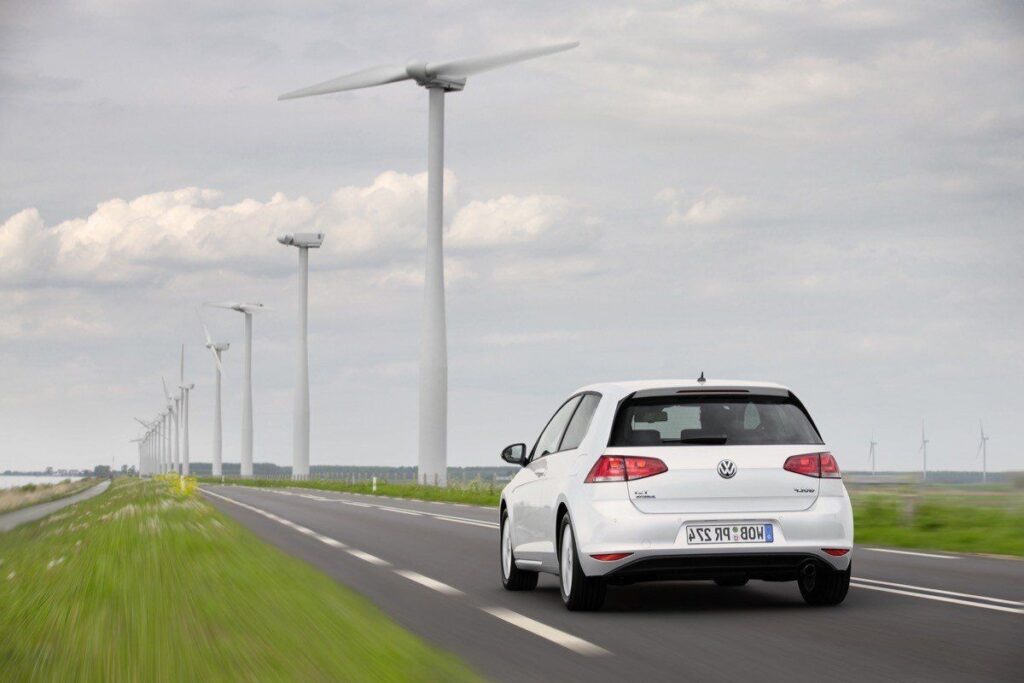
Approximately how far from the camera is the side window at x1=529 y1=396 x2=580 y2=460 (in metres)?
12.9

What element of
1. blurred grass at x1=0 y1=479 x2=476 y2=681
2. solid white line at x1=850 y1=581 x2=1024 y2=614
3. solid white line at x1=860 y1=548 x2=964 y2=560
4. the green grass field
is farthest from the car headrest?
the green grass field

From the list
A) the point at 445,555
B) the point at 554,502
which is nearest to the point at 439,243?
the point at 445,555

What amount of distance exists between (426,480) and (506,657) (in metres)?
43.9

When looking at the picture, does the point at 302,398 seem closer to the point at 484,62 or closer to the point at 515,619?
the point at 484,62

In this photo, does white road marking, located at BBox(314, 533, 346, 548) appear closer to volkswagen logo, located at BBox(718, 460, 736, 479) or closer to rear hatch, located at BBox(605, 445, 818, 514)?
rear hatch, located at BBox(605, 445, 818, 514)

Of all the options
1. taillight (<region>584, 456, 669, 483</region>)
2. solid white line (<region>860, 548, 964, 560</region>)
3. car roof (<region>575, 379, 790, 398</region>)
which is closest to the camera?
taillight (<region>584, 456, 669, 483</region>)

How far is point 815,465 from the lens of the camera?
36.4 ft

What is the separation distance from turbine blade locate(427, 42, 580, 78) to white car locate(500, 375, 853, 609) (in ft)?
111

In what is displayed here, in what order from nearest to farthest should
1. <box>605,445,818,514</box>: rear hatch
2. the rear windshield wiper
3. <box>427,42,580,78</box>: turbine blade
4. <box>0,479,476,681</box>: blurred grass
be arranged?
<box>0,479,476,681</box>: blurred grass, <box>605,445,818,514</box>: rear hatch, the rear windshield wiper, <box>427,42,580,78</box>: turbine blade

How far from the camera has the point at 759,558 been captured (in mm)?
10734

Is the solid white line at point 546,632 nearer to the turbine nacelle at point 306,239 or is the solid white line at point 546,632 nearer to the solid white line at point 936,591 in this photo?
the solid white line at point 936,591

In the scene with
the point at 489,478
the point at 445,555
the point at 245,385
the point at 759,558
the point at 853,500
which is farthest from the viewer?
the point at 245,385

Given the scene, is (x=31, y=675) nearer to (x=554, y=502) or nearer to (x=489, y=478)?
(x=554, y=502)

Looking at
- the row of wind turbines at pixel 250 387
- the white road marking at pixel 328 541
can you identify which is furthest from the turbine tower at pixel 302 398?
the white road marking at pixel 328 541
